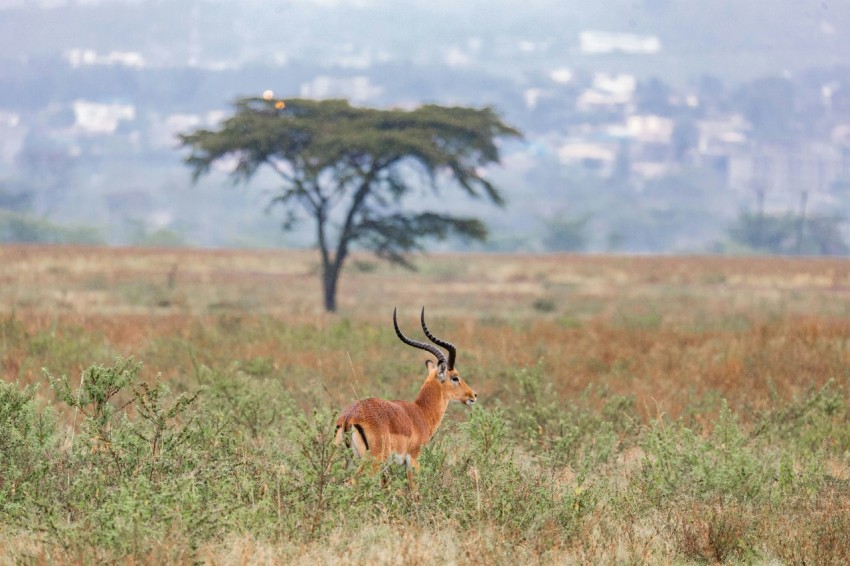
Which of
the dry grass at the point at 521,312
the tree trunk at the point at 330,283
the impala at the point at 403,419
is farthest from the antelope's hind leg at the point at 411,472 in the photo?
the tree trunk at the point at 330,283

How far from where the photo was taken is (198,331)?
19688mm

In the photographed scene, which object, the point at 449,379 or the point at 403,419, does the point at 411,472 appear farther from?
the point at 449,379

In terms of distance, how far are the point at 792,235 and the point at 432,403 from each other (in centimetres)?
11959

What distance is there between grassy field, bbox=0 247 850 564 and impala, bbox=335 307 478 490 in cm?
23

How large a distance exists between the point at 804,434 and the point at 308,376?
235 inches

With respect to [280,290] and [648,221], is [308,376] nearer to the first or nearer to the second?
[280,290]

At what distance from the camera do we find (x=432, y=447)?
9234 mm

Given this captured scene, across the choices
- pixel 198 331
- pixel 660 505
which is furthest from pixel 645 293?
pixel 660 505

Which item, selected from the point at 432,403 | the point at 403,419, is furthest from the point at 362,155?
the point at 403,419

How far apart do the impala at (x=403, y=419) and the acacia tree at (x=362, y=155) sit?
23.2 m

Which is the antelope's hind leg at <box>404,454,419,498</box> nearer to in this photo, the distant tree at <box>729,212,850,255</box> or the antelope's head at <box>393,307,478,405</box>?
the antelope's head at <box>393,307,478,405</box>

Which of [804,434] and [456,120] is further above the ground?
[456,120]

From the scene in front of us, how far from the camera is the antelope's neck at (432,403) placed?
933cm

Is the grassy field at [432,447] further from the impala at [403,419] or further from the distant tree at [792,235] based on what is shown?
the distant tree at [792,235]
